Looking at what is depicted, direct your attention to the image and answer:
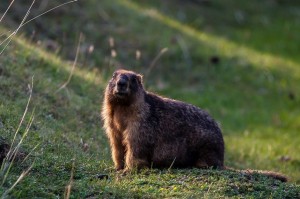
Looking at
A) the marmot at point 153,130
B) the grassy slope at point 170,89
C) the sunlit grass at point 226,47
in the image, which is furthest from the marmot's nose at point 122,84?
the sunlit grass at point 226,47

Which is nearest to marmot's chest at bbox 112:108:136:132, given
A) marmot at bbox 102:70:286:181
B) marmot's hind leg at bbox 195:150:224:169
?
marmot at bbox 102:70:286:181

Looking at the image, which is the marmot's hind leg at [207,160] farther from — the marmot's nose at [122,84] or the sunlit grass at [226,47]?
the sunlit grass at [226,47]

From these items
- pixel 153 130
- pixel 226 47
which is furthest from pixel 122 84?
pixel 226 47

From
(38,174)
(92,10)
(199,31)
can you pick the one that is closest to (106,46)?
(92,10)

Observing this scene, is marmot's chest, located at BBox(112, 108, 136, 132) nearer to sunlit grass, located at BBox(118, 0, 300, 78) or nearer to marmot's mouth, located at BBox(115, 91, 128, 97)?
marmot's mouth, located at BBox(115, 91, 128, 97)

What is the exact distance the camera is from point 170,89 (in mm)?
17953

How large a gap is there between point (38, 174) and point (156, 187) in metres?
1.24

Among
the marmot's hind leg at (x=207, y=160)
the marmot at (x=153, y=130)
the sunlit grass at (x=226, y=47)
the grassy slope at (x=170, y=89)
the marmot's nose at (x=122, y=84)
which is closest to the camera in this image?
the grassy slope at (x=170, y=89)

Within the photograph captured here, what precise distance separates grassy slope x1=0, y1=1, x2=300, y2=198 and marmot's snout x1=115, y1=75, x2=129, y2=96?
2.95 feet

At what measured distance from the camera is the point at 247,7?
25.0 meters

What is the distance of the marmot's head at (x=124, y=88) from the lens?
28.2ft

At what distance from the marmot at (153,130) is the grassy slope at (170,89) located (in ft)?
1.25

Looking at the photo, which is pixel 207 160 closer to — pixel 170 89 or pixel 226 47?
pixel 170 89

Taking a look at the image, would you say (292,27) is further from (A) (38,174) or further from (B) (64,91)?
(A) (38,174)
